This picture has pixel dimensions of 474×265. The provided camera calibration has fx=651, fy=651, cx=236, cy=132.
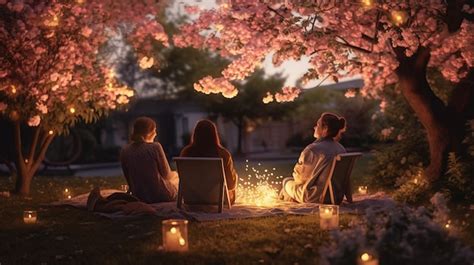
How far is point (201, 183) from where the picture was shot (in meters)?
8.97

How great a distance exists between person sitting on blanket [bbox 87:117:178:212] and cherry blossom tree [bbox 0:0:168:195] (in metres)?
2.41

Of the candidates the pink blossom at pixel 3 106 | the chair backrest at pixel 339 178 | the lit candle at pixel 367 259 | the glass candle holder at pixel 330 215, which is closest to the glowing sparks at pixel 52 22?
the pink blossom at pixel 3 106

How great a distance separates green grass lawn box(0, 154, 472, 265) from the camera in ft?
20.2

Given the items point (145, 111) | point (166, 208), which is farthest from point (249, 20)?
point (145, 111)

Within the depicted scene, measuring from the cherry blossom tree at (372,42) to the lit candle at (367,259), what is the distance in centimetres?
599

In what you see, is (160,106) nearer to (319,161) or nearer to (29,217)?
(319,161)

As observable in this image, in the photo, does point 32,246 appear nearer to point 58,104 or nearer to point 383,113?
point 58,104

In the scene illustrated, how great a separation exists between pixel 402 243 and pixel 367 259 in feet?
0.88

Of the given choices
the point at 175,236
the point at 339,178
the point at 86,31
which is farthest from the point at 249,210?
the point at 86,31

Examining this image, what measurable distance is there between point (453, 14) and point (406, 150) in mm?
2904

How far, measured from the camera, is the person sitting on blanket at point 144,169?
9.62 m

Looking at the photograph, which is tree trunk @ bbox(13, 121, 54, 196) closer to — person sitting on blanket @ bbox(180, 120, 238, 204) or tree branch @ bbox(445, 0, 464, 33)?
person sitting on blanket @ bbox(180, 120, 238, 204)

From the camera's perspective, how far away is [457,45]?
10312 millimetres

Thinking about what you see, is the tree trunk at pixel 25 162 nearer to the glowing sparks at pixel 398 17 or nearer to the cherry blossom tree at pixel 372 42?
the cherry blossom tree at pixel 372 42
